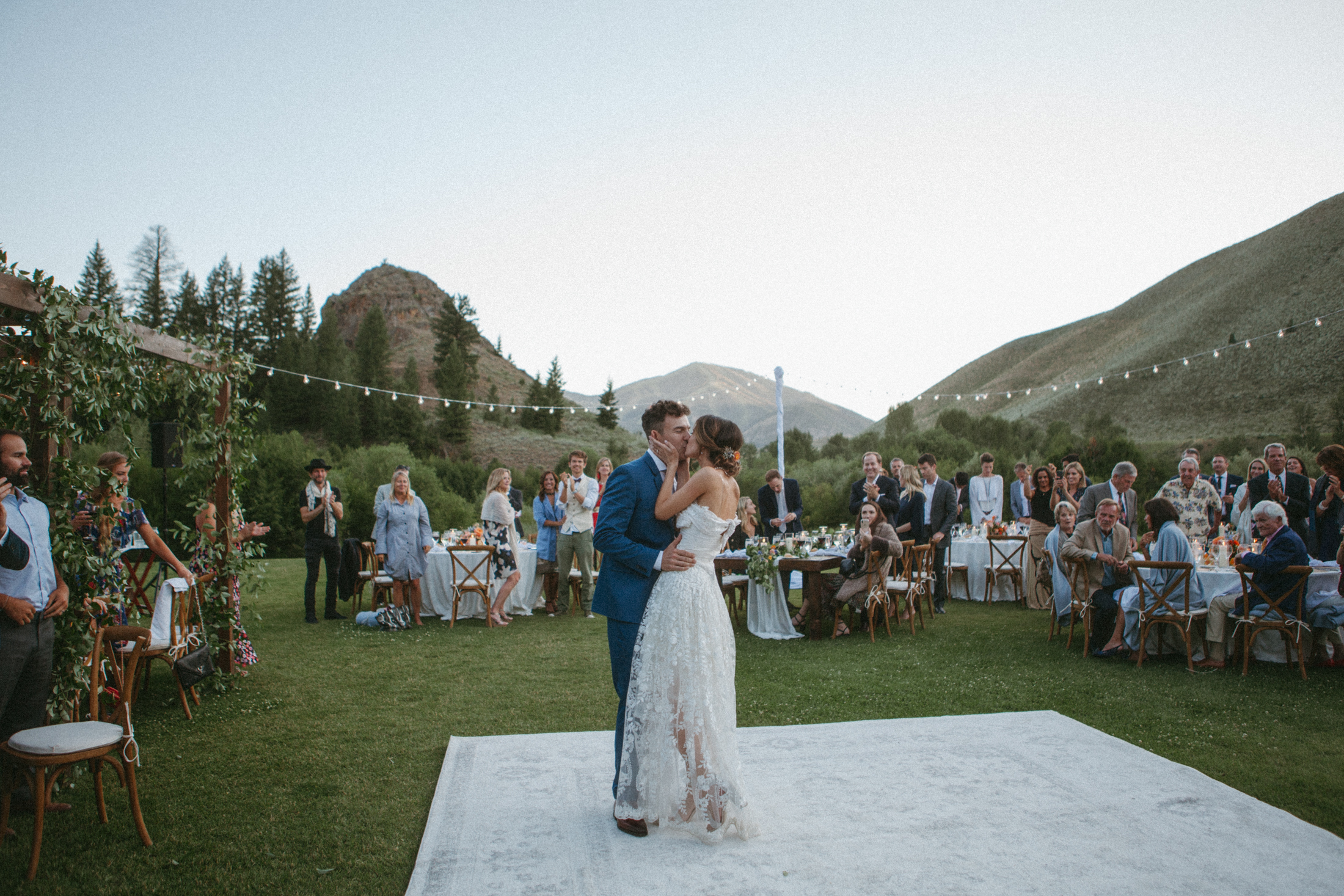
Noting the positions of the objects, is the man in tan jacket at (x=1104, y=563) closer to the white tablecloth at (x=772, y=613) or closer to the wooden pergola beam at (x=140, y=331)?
the white tablecloth at (x=772, y=613)

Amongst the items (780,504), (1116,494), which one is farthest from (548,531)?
(1116,494)

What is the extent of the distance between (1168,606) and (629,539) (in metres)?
5.13

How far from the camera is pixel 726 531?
3355mm

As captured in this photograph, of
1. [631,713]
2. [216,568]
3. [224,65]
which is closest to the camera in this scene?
[631,713]

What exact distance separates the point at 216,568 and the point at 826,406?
570 feet

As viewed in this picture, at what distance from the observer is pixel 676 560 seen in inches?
128

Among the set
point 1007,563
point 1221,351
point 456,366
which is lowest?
point 1007,563

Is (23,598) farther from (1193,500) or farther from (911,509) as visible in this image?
(1193,500)

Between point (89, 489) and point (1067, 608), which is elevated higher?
point (89, 489)

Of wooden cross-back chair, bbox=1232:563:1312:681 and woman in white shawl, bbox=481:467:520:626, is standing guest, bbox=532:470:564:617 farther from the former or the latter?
wooden cross-back chair, bbox=1232:563:1312:681

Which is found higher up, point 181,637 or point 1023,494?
point 1023,494

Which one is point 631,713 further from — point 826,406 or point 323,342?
point 826,406

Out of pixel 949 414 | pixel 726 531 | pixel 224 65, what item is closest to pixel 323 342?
pixel 949 414

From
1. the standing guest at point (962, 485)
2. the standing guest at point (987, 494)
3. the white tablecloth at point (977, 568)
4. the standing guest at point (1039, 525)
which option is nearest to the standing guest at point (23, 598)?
the standing guest at point (1039, 525)
